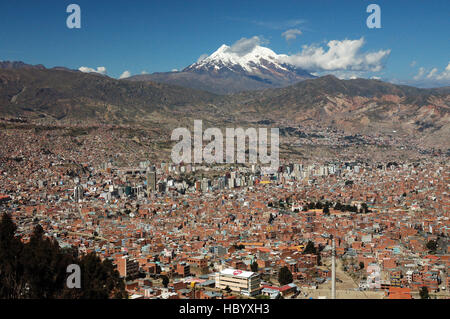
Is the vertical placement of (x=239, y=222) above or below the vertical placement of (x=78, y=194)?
below

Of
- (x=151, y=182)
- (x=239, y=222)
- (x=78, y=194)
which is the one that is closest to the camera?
(x=239, y=222)

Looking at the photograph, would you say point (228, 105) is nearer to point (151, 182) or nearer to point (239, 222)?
point (151, 182)

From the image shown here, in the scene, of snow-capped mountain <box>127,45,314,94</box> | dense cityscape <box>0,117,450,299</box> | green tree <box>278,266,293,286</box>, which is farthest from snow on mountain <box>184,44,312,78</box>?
green tree <box>278,266,293,286</box>

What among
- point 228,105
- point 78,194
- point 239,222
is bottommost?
point 239,222

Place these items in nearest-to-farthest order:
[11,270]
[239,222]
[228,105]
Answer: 1. [11,270]
2. [239,222]
3. [228,105]

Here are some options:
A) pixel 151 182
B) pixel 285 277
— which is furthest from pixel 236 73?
pixel 285 277

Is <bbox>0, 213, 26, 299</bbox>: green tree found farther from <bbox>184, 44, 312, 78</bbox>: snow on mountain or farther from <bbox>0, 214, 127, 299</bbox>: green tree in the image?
<bbox>184, 44, 312, 78</bbox>: snow on mountain

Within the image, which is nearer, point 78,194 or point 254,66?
point 78,194

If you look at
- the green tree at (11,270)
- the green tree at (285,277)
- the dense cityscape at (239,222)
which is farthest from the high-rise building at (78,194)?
the green tree at (11,270)
